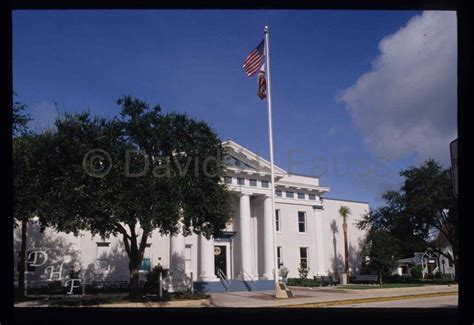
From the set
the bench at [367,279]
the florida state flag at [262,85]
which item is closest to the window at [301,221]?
the bench at [367,279]

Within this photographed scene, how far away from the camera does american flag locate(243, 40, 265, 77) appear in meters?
27.6

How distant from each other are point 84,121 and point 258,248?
23135 mm

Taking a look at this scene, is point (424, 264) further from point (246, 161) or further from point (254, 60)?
point (254, 60)

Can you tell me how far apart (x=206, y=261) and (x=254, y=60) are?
48.3 feet

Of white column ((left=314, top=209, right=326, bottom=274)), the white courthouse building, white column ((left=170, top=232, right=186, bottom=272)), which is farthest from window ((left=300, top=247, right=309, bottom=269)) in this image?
white column ((left=170, top=232, right=186, bottom=272))

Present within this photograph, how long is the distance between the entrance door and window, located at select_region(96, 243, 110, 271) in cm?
861

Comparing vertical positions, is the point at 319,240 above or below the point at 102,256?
above

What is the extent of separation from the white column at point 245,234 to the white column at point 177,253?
17.5 ft

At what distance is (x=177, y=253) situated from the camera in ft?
110

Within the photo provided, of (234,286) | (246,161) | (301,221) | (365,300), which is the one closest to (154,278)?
(234,286)

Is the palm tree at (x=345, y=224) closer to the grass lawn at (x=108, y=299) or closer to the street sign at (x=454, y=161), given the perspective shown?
the grass lawn at (x=108, y=299)

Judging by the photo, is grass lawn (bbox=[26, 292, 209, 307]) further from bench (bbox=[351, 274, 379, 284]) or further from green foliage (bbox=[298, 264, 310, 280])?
bench (bbox=[351, 274, 379, 284])
